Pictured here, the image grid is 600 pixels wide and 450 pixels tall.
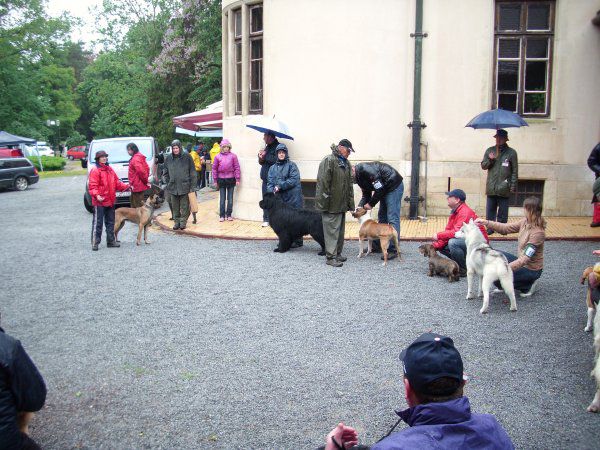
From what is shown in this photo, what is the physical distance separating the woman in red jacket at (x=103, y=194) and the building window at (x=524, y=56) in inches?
338

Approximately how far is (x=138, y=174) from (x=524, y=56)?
30.1ft

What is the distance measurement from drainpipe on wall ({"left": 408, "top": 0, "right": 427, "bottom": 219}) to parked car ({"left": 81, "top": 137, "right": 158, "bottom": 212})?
7984mm

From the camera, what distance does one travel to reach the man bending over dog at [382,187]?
407 inches

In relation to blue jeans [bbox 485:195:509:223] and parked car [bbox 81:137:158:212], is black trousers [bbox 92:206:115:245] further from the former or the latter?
blue jeans [bbox 485:195:509:223]

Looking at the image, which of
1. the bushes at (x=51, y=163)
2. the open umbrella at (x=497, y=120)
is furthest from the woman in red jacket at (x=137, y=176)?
the bushes at (x=51, y=163)

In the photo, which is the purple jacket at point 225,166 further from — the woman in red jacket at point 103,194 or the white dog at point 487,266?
the white dog at point 487,266

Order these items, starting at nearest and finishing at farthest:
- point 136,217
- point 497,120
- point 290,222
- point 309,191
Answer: point 290,222 < point 497,120 < point 136,217 < point 309,191

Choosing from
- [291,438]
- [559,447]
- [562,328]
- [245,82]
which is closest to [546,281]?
[562,328]

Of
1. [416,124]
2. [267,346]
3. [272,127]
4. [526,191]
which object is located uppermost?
[416,124]

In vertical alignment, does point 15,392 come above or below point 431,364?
below

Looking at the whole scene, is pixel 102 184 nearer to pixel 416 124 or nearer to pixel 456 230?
pixel 456 230

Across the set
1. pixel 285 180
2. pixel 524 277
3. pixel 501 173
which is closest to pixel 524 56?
pixel 501 173

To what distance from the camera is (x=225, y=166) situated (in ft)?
47.6

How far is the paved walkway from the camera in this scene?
11.9m
